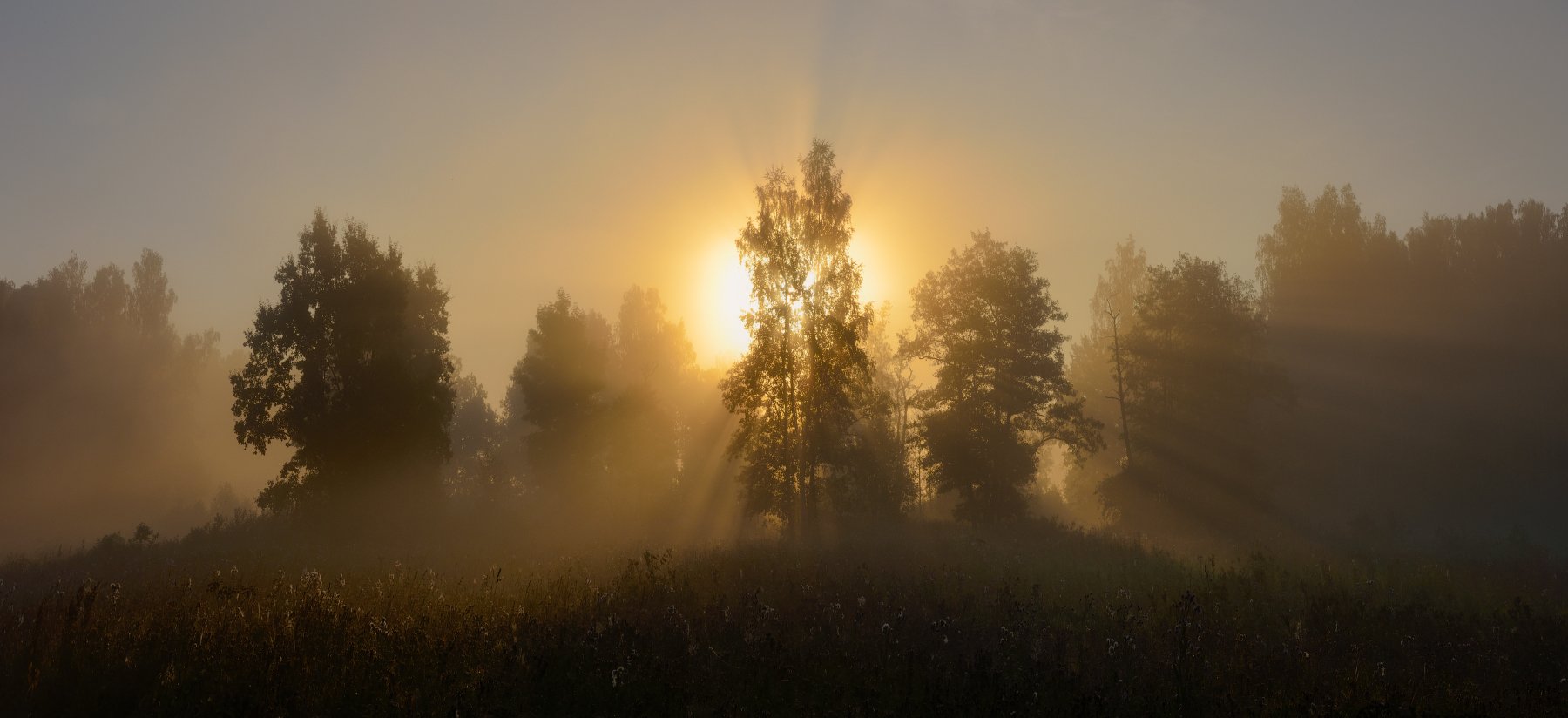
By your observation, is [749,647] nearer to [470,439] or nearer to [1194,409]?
[1194,409]

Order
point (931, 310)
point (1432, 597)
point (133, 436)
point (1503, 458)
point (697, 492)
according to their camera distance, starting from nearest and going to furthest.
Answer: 1. point (1432, 597)
2. point (931, 310)
3. point (697, 492)
4. point (1503, 458)
5. point (133, 436)

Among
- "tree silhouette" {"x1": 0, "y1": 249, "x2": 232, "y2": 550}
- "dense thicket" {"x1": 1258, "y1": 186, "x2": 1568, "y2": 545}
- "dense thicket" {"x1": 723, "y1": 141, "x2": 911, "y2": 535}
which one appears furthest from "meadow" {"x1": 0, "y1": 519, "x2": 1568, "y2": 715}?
"tree silhouette" {"x1": 0, "y1": 249, "x2": 232, "y2": 550}

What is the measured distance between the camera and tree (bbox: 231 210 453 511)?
28.6 metres

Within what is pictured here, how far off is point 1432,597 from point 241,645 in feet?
66.3

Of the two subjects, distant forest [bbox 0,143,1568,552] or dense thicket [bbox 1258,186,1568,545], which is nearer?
distant forest [bbox 0,143,1568,552]

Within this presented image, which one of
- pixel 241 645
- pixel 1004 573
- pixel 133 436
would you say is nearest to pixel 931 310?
pixel 1004 573

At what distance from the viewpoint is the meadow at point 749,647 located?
707 cm

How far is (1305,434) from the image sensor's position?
5425 centimetres

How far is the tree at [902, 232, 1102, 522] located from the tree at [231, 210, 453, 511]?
22044 millimetres

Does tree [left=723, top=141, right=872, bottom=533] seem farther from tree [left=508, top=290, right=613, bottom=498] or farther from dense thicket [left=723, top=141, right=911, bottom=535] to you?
tree [left=508, top=290, right=613, bottom=498]

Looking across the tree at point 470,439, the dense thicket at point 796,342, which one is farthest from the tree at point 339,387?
the tree at point 470,439

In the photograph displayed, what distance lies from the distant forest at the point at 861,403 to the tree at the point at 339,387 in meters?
0.10

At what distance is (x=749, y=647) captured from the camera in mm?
8578

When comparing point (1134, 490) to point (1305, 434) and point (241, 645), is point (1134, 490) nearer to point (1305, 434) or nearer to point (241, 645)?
point (1305, 434)
